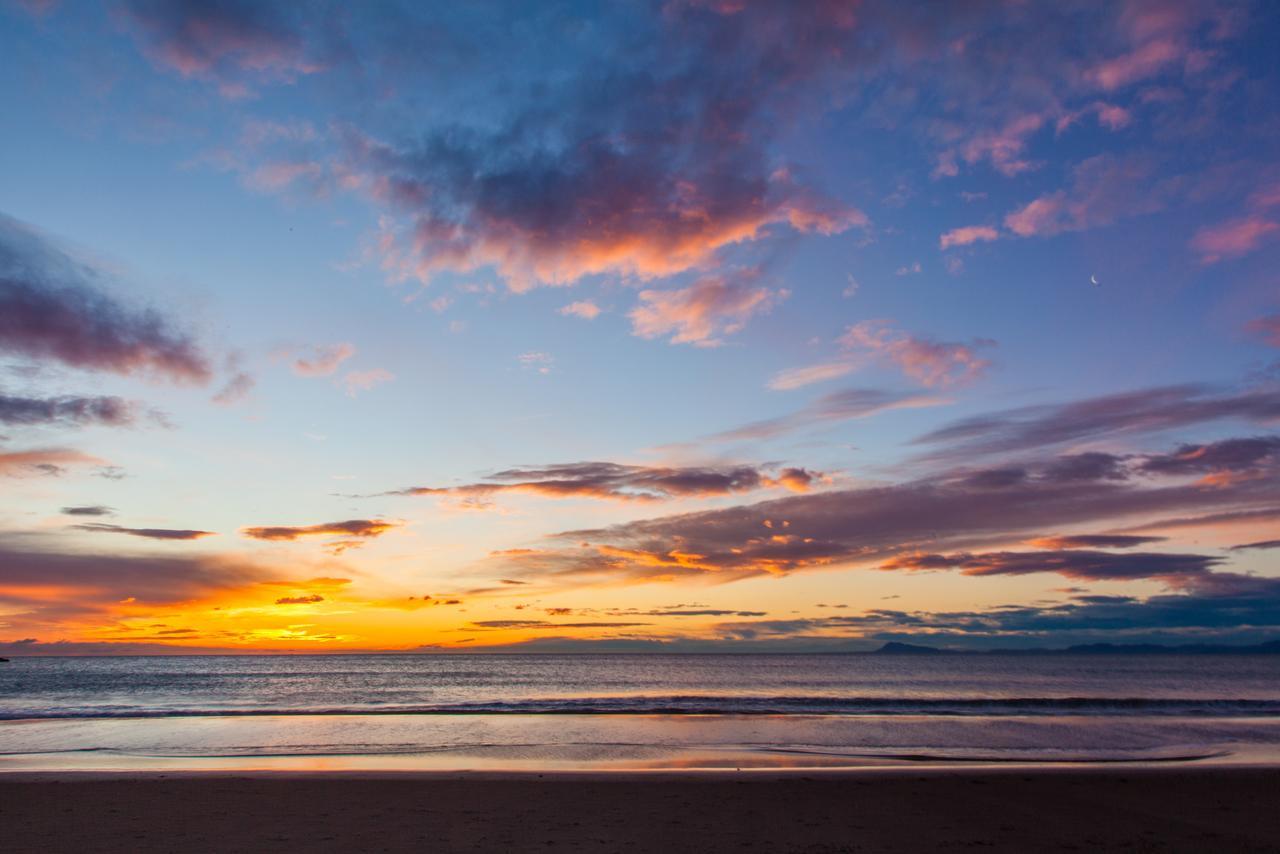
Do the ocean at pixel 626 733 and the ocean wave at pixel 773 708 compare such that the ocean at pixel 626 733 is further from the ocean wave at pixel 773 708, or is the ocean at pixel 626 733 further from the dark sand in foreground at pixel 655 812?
the dark sand in foreground at pixel 655 812

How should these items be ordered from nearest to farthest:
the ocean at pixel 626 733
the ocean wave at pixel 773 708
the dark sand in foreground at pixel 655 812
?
the dark sand in foreground at pixel 655 812 → the ocean at pixel 626 733 → the ocean wave at pixel 773 708

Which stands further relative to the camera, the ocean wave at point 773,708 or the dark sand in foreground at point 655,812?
the ocean wave at point 773,708

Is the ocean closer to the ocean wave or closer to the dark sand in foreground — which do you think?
the ocean wave

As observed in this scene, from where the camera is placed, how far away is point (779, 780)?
60.1 ft

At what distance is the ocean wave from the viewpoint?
1614 inches

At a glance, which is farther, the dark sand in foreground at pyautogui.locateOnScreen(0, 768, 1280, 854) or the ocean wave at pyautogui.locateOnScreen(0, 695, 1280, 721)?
the ocean wave at pyautogui.locateOnScreen(0, 695, 1280, 721)

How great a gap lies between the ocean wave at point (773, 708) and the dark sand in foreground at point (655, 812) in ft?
74.9

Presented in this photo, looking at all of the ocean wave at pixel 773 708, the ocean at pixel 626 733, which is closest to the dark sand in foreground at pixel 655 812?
the ocean at pixel 626 733

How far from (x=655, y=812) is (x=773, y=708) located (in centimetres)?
3025

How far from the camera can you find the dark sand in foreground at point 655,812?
12648mm

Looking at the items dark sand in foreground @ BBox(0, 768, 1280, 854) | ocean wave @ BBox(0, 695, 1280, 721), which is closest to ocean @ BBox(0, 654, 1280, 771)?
ocean wave @ BBox(0, 695, 1280, 721)

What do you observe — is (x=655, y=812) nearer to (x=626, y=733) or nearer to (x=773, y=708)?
(x=626, y=733)

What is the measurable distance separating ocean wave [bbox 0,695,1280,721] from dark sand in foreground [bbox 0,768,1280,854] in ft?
74.9

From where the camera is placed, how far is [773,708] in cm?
4284
